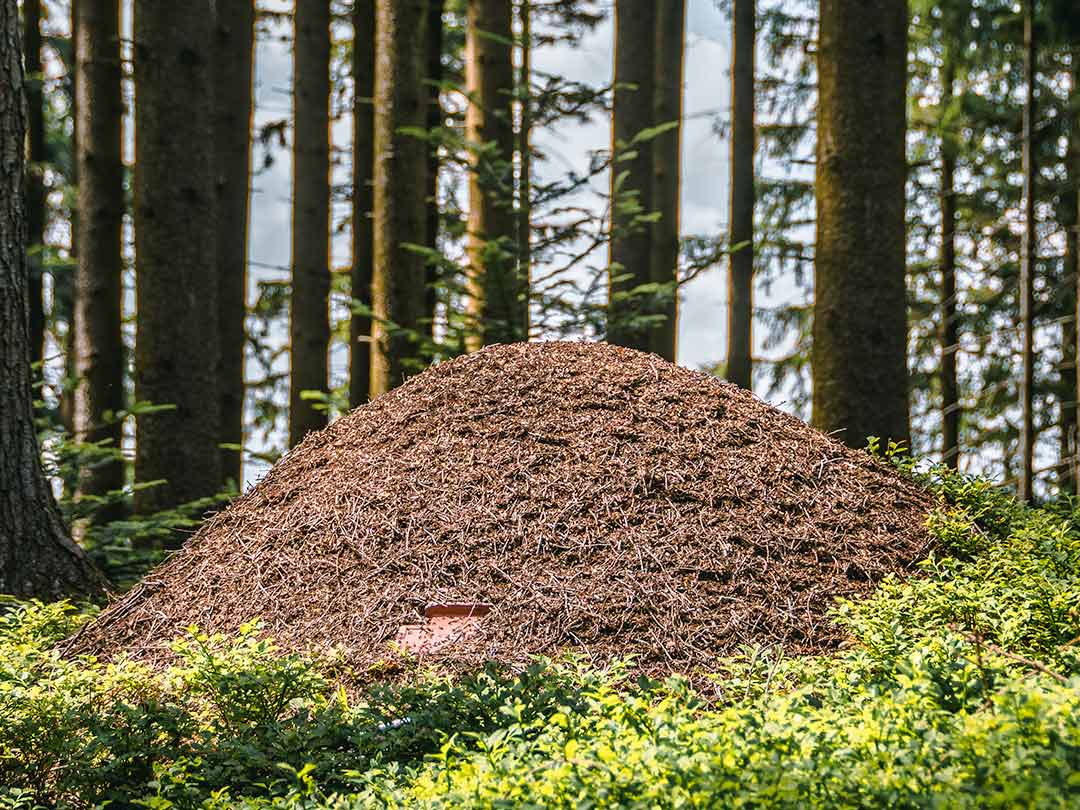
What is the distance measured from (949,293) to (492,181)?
864 centimetres

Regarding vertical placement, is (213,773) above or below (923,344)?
below

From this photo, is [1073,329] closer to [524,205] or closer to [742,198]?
[742,198]

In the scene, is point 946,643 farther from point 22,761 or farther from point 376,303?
point 376,303

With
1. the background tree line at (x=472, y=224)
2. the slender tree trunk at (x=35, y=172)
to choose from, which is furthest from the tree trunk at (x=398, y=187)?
the slender tree trunk at (x=35, y=172)

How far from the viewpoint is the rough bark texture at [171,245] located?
7527 mm

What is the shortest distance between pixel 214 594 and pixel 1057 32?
38.0 feet

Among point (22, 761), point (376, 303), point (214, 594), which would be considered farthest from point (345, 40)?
point (22, 761)

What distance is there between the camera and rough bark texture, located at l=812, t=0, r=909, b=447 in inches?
258

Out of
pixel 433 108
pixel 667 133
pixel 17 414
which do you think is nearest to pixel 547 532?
pixel 17 414

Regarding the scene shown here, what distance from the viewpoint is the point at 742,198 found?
43.6 feet

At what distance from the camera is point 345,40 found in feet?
44.6

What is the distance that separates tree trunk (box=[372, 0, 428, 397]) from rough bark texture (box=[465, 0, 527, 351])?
489 millimetres

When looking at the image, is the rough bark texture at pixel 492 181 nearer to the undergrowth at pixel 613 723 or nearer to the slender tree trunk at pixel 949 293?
the undergrowth at pixel 613 723

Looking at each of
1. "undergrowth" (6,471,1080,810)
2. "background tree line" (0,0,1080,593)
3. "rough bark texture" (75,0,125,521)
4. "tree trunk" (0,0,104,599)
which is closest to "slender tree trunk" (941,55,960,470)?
"background tree line" (0,0,1080,593)
